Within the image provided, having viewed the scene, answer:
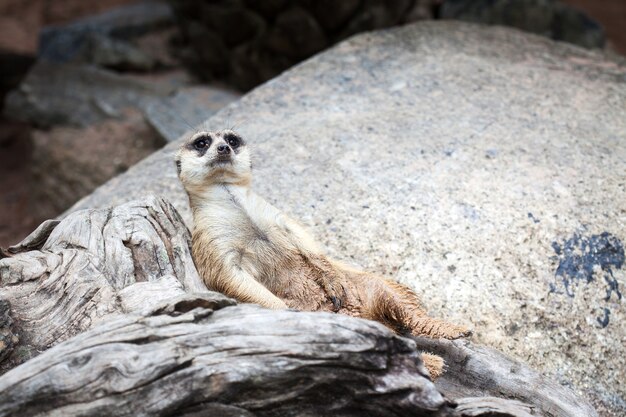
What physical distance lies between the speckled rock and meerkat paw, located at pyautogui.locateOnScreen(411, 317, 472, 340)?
49 centimetres

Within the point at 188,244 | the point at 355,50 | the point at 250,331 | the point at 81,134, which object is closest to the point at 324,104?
the point at 355,50

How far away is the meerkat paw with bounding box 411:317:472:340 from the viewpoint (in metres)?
3.28

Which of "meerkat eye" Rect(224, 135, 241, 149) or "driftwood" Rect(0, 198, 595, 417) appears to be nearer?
"driftwood" Rect(0, 198, 595, 417)

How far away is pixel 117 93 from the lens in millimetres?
8500

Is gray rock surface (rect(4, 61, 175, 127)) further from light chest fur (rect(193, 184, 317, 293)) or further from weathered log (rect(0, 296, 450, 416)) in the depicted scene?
weathered log (rect(0, 296, 450, 416))

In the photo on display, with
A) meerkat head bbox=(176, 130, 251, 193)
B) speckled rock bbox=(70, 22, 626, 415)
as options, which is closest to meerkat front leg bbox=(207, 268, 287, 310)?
meerkat head bbox=(176, 130, 251, 193)

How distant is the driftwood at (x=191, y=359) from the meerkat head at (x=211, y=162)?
2.48 feet

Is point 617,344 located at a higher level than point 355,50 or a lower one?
lower

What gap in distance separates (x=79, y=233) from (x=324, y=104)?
8.28ft

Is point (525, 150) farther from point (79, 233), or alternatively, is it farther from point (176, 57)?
point (176, 57)

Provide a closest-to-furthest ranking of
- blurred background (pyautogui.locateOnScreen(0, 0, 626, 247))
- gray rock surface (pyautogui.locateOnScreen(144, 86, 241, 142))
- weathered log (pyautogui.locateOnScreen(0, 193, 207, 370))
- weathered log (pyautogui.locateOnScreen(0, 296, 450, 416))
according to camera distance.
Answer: weathered log (pyautogui.locateOnScreen(0, 296, 450, 416)) < weathered log (pyautogui.locateOnScreen(0, 193, 207, 370)) < gray rock surface (pyautogui.locateOnScreen(144, 86, 241, 142)) < blurred background (pyautogui.locateOnScreen(0, 0, 626, 247))

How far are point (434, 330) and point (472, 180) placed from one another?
1441 millimetres

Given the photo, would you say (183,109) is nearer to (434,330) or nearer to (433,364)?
(434,330)

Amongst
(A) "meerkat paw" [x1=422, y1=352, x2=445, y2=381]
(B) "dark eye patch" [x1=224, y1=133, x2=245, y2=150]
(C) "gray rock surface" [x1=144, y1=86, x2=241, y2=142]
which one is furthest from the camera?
(C) "gray rock surface" [x1=144, y1=86, x2=241, y2=142]
